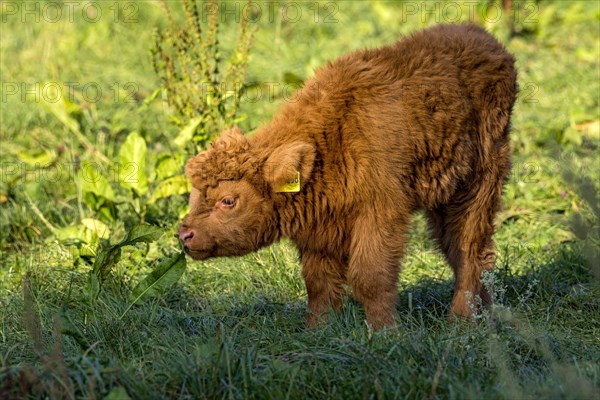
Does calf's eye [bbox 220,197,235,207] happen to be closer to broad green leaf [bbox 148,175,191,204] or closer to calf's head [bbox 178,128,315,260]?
calf's head [bbox 178,128,315,260]

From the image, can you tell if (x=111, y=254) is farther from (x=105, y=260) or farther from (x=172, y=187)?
(x=172, y=187)

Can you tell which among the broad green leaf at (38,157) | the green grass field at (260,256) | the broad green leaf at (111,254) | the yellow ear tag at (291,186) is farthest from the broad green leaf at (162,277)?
the broad green leaf at (38,157)

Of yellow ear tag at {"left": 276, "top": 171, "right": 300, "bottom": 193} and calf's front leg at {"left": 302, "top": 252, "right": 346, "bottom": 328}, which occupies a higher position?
yellow ear tag at {"left": 276, "top": 171, "right": 300, "bottom": 193}

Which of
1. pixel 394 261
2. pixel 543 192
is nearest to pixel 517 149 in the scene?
pixel 543 192

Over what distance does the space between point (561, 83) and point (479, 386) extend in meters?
6.49

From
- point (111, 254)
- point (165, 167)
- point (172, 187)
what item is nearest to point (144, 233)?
point (111, 254)

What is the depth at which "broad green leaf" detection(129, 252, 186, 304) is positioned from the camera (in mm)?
4887

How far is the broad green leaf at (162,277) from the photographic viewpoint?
4.89 meters

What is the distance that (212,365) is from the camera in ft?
12.3

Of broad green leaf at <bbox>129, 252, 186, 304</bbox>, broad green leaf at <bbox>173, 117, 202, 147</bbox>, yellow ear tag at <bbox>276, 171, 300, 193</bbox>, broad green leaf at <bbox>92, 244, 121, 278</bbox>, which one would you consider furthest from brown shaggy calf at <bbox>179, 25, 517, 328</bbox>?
broad green leaf at <bbox>173, 117, 202, 147</bbox>

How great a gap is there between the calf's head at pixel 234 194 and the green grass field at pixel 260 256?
1.46 feet

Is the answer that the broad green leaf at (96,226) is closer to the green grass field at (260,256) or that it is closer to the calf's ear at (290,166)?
the green grass field at (260,256)

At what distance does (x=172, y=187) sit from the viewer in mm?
6527

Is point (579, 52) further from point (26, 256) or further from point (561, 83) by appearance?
point (26, 256)
